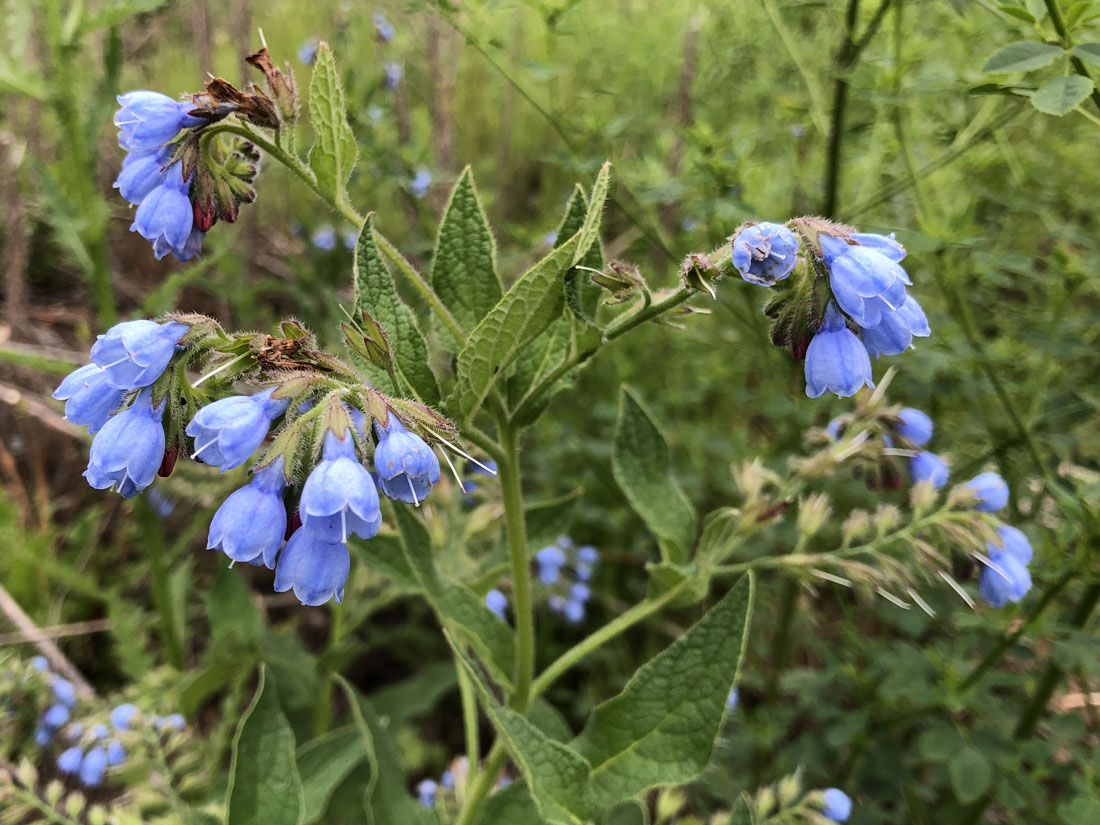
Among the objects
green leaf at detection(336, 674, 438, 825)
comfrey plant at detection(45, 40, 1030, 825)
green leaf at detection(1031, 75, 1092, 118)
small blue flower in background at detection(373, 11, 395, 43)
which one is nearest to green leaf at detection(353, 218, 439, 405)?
comfrey plant at detection(45, 40, 1030, 825)

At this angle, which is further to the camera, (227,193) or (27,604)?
(27,604)

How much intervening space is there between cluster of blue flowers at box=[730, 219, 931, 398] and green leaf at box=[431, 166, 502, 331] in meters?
0.41

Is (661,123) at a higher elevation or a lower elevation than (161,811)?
higher

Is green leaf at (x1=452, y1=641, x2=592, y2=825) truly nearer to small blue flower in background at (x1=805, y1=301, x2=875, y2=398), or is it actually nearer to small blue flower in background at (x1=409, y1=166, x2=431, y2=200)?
small blue flower in background at (x1=805, y1=301, x2=875, y2=398)

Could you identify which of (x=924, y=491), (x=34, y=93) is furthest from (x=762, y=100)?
(x=34, y=93)

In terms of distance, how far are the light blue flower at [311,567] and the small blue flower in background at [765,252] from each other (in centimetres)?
61

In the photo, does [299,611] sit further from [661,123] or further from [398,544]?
[661,123]

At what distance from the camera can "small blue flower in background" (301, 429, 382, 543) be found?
0.90 m

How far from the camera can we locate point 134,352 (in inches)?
39.8

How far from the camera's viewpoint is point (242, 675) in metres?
2.24

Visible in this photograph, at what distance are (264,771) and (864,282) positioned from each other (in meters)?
1.19

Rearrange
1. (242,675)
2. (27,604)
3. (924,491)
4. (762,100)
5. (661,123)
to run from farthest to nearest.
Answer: (661,123), (762,100), (27,604), (242,675), (924,491)

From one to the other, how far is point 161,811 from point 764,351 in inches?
78.6

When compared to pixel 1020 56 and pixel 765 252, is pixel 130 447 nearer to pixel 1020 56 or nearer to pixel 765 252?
pixel 765 252
